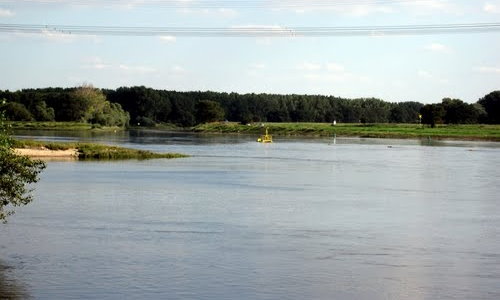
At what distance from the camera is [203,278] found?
21.7 meters

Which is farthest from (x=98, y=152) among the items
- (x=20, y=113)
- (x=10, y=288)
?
(x=20, y=113)

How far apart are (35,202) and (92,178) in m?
13.3

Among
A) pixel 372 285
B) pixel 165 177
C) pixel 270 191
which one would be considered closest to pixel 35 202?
pixel 270 191

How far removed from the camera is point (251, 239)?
27.8 metres

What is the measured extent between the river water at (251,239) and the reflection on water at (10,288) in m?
0.07

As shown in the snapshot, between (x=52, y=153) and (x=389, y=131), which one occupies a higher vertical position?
(x=52, y=153)

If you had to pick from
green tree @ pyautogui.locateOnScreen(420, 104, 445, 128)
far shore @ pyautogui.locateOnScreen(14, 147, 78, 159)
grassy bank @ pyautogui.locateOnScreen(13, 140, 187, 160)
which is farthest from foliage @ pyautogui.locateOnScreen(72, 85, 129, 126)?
far shore @ pyautogui.locateOnScreen(14, 147, 78, 159)

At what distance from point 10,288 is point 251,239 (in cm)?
970

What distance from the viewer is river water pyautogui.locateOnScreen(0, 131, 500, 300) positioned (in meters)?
20.9

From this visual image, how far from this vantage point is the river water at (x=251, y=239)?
20.9 metres

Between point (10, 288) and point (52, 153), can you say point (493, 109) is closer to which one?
point (52, 153)

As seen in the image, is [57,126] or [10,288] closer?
[10,288]

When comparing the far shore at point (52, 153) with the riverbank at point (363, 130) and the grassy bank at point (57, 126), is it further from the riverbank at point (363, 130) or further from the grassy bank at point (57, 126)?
the grassy bank at point (57, 126)

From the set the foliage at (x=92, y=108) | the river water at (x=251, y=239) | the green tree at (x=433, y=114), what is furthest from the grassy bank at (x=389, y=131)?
the river water at (x=251, y=239)
